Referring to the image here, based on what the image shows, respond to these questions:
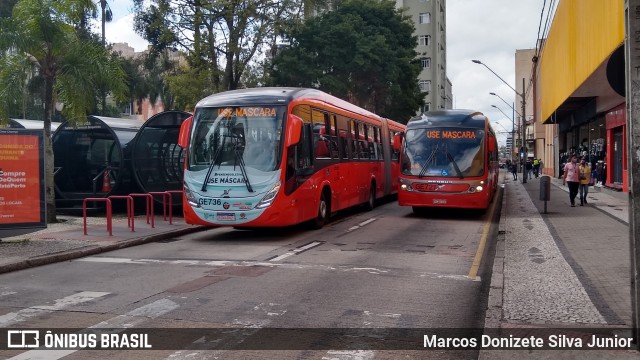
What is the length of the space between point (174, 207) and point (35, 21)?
7.00 meters

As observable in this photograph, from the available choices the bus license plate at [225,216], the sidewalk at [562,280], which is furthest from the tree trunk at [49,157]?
the sidewalk at [562,280]

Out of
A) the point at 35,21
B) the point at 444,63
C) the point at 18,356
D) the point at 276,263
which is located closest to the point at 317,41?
the point at 35,21

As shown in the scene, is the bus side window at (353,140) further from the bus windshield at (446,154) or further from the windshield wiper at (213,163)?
the windshield wiper at (213,163)

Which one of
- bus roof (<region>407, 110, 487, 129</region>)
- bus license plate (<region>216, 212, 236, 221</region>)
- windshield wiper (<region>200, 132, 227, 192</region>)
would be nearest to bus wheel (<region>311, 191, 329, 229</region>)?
bus license plate (<region>216, 212, 236, 221</region>)

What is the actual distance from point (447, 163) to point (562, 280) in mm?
9169

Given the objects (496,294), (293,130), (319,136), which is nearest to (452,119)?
(319,136)

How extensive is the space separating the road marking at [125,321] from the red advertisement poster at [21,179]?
6330 mm

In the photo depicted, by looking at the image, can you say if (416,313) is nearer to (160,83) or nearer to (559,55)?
(559,55)

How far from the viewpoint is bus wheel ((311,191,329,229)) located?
15445 millimetres

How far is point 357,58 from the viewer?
36.8 meters

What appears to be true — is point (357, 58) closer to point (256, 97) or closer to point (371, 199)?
point (371, 199)

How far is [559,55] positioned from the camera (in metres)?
29.5

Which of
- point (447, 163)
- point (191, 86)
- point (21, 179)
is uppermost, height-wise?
point (191, 86)

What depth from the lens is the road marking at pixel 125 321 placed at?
18.8 ft
